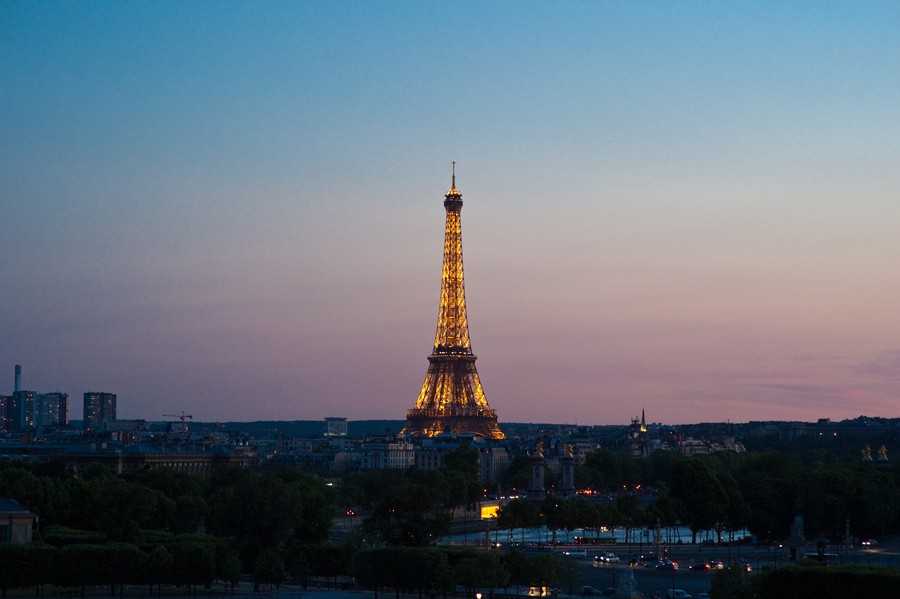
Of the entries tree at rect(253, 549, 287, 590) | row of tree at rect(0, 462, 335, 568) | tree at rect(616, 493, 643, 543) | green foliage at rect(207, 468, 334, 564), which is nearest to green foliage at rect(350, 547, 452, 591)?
tree at rect(253, 549, 287, 590)

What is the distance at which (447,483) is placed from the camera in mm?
106812

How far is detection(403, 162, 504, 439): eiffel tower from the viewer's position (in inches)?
5709

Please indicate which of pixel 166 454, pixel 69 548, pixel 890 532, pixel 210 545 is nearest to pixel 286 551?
pixel 210 545

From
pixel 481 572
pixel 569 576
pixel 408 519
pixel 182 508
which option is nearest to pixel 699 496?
pixel 408 519

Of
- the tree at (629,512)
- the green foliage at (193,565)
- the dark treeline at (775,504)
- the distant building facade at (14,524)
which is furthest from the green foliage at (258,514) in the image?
the tree at (629,512)

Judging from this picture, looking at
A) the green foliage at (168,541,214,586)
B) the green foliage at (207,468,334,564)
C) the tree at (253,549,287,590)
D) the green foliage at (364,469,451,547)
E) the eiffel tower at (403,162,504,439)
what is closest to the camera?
the green foliage at (168,541,214,586)

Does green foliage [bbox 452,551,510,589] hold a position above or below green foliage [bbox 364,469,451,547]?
below

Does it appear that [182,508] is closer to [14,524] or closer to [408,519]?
[408,519]

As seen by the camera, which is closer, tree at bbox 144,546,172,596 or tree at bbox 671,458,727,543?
tree at bbox 144,546,172,596

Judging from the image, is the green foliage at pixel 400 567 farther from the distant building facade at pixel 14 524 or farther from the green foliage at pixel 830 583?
the green foliage at pixel 830 583

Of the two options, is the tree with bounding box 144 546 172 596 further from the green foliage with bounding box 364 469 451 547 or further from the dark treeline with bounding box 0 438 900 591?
the green foliage with bounding box 364 469 451 547

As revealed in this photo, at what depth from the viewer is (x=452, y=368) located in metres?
145

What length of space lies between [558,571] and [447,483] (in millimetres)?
54352

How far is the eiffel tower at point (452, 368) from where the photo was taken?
145000 mm
